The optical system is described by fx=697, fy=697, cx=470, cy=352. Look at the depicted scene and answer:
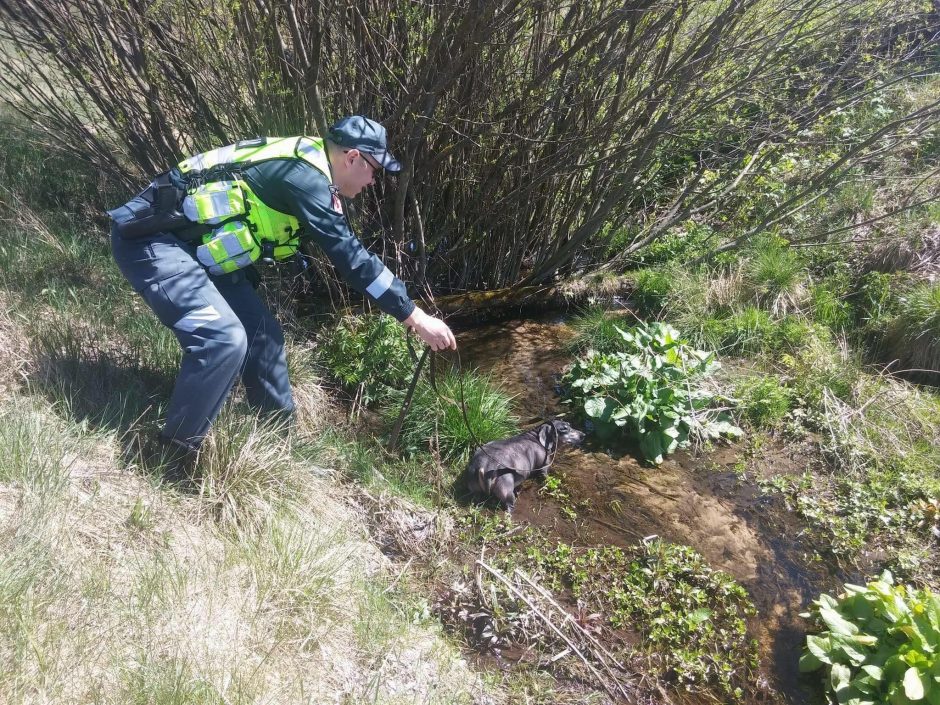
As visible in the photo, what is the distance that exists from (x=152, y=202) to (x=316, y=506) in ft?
5.50

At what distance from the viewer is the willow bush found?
4.48 m

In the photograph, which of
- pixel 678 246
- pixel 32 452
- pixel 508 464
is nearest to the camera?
pixel 32 452

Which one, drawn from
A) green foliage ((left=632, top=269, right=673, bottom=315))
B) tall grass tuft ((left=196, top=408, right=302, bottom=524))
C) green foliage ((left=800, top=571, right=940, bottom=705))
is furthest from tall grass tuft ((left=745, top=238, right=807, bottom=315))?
tall grass tuft ((left=196, top=408, right=302, bottom=524))

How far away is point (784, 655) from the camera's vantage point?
357 centimetres

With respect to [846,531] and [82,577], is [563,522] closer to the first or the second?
[846,531]

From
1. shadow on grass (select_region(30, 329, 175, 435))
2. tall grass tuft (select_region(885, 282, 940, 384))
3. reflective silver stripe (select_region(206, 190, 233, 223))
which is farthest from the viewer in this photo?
tall grass tuft (select_region(885, 282, 940, 384))

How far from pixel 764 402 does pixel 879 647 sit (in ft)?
7.66

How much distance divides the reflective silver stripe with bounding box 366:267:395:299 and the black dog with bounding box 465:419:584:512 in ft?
4.81

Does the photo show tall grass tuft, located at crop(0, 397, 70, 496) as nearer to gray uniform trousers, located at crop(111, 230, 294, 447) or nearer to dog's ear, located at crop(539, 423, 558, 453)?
gray uniform trousers, located at crop(111, 230, 294, 447)

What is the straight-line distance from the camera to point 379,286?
10.8 ft

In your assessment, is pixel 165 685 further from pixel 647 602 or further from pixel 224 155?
pixel 647 602

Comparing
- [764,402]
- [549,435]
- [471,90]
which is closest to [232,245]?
[471,90]

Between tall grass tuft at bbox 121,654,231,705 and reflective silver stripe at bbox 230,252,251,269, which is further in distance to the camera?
reflective silver stripe at bbox 230,252,251,269

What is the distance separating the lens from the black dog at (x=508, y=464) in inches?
167
